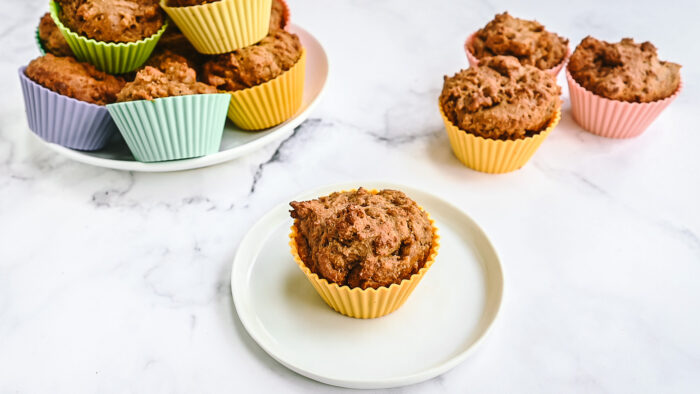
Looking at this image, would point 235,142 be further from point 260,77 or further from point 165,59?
point 165,59

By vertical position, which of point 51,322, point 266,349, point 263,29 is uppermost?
point 263,29

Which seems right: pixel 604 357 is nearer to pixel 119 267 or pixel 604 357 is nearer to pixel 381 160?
pixel 381 160

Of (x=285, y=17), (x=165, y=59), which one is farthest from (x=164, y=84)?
(x=285, y=17)

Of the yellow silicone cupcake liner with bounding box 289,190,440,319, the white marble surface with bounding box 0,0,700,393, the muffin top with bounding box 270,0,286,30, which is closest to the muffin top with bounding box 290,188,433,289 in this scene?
the yellow silicone cupcake liner with bounding box 289,190,440,319

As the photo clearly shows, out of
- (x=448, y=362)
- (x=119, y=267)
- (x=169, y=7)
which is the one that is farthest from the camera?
(x=169, y=7)

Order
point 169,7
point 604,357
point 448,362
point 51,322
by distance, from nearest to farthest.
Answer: point 448,362 < point 604,357 < point 51,322 < point 169,7

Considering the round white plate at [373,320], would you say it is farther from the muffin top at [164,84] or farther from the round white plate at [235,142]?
the muffin top at [164,84]

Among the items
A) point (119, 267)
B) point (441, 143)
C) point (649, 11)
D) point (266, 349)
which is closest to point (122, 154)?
point (119, 267)
